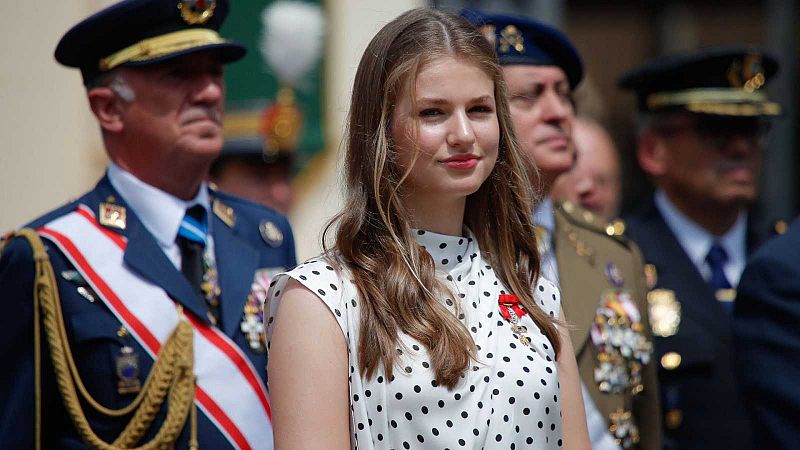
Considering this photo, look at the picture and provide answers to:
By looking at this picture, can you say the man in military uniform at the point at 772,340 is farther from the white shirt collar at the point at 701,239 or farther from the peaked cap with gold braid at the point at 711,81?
the peaked cap with gold braid at the point at 711,81

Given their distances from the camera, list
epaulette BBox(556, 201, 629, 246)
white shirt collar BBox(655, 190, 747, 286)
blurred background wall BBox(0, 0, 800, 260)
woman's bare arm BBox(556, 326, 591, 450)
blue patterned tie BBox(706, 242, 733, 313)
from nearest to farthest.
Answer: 1. woman's bare arm BBox(556, 326, 591, 450)
2. epaulette BBox(556, 201, 629, 246)
3. blue patterned tie BBox(706, 242, 733, 313)
4. white shirt collar BBox(655, 190, 747, 286)
5. blurred background wall BBox(0, 0, 800, 260)

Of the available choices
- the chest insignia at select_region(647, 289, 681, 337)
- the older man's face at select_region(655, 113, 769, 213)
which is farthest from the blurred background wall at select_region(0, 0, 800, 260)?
the chest insignia at select_region(647, 289, 681, 337)

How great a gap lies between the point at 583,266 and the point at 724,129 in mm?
1464

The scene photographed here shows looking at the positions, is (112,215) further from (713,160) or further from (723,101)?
(723,101)

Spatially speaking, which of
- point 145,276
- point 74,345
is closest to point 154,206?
point 145,276

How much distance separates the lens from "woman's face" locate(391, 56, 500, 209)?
266 centimetres

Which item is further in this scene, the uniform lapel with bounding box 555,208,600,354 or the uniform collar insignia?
the uniform collar insignia

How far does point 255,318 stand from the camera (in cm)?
368

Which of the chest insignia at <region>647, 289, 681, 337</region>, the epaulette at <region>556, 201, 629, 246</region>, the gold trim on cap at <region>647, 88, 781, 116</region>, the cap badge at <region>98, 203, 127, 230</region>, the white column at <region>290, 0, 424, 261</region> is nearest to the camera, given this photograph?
the cap badge at <region>98, 203, 127, 230</region>

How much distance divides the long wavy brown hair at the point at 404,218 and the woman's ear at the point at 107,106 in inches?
48.9

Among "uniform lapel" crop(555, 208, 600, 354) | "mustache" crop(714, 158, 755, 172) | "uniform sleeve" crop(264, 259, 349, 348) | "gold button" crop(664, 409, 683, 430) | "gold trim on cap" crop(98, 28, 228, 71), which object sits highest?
"gold trim on cap" crop(98, 28, 228, 71)

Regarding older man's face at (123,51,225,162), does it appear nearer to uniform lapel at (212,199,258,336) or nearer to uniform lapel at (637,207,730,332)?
uniform lapel at (212,199,258,336)

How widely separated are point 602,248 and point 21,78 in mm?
3844

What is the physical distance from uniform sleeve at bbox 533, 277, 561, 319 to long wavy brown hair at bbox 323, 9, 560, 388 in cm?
3
